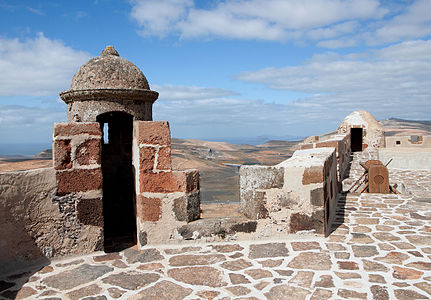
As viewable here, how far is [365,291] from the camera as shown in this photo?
9.64ft

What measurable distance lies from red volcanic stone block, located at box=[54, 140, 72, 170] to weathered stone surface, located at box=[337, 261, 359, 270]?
9.92 ft

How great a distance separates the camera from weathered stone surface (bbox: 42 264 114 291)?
327cm

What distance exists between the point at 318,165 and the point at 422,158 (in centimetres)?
966

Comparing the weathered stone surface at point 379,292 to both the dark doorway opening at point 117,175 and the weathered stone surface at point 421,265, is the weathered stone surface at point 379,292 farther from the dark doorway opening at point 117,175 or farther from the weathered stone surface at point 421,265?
the dark doorway opening at point 117,175

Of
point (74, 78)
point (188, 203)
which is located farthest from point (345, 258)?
point (74, 78)

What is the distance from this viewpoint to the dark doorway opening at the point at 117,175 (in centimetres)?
599

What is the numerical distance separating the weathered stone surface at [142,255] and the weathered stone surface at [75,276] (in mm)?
312

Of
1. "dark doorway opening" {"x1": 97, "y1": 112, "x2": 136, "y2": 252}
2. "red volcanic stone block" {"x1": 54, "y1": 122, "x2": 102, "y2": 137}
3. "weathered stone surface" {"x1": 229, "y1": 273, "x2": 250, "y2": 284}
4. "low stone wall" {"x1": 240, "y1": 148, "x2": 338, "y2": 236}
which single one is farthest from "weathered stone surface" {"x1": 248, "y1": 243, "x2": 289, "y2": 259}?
"dark doorway opening" {"x1": 97, "y1": 112, "x2": 136, "y2": 252}

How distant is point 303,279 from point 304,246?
2.68 feet

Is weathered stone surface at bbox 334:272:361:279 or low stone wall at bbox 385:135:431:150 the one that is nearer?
weathered stone surface at bbox 334:272:361:279

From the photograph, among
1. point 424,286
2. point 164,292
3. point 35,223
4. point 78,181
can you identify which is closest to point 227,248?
point 164,292

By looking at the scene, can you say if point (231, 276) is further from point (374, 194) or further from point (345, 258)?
point (374, 194)

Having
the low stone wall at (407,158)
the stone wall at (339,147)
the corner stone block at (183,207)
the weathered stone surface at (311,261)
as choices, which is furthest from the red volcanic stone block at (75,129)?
the low stone wall at (407,158)

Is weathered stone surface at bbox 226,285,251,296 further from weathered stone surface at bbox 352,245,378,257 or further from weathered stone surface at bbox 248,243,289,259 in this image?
weathered stone surface at bbox 352,245,378,257
